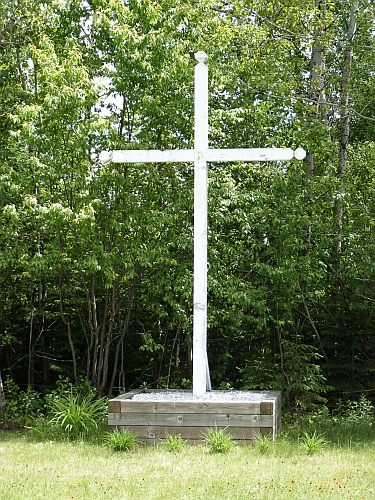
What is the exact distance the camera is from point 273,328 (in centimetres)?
1066

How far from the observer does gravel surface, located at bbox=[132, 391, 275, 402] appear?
7680 millimetres

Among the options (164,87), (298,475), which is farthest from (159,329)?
(298,475)

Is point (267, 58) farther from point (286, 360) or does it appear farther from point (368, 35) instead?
point (286, 360)

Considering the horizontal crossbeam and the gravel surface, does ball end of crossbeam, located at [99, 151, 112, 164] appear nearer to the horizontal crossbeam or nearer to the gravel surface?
the horizontal crossbeam

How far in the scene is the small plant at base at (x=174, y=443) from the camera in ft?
22.6

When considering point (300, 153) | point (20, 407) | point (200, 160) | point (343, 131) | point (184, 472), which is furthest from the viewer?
point (343, 131)

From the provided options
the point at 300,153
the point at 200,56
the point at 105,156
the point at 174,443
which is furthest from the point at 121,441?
the point at 200,56

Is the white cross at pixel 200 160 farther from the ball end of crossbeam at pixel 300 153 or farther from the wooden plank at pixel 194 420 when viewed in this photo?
the wooden plank at pixel 194 420

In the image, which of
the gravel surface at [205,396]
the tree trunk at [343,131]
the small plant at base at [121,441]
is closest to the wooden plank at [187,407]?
the gravel surface at [205,396]

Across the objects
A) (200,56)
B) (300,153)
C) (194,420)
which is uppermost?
(200,56)

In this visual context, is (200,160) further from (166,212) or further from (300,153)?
(166,212)

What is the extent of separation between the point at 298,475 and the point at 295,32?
8.08m

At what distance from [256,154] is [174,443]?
299 cm

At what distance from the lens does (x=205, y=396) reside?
7672 millimetres
